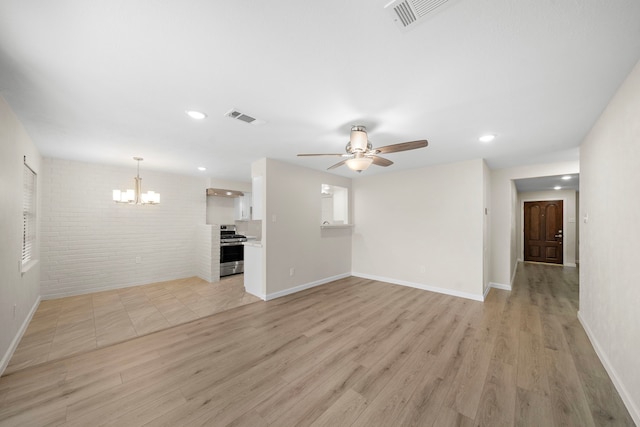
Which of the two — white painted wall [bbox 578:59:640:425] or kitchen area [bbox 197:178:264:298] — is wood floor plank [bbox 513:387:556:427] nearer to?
white painted wall [bbox 578:59:640:425]

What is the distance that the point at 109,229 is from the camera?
469 cm

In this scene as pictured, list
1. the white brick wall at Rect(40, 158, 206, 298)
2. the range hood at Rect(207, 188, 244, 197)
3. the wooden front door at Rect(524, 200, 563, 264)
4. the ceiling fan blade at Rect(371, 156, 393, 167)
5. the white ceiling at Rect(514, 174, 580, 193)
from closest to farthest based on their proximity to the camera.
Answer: the ceiling fan blade at Rect(371, 156, 393, 167) < the white brick wall at Rect(40, 158, 206, 298) < the white ceiling at Rect(514, 174, 580, 193) < the range hood at Rect(207, 188, 244, 197) < the wooden front door at Rect(524, 200, 563, 264)

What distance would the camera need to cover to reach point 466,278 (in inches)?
163

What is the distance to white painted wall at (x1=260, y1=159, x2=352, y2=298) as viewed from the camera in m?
4.03

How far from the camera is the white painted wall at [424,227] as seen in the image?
4.09 m

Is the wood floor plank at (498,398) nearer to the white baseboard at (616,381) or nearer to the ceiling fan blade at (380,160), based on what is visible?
the white baseboard at (616,381)

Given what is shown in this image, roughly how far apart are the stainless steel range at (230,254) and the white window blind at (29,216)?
282 centimetres

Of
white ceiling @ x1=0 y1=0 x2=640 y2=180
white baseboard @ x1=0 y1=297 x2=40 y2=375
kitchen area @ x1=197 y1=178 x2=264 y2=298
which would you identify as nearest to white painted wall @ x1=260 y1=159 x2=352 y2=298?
kitchen area @ x1=197 y1=178 x2=264 y2=298

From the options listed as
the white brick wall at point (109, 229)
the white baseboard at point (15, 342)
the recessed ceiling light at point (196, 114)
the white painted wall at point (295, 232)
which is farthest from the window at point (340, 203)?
the white baseboard at point (15, 342)

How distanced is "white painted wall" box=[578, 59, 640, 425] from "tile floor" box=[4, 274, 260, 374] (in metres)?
4.12

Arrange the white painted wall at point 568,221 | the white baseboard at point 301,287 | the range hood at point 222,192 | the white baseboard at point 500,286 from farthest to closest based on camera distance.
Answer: the white painted wall at point 568,221
the range hood at point 222,192
the white baseboard at point 500,286
the white baseboard at point 301,287

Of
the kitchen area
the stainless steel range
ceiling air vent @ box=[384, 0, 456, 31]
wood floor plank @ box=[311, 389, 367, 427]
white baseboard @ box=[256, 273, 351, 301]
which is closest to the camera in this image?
ceiling air vent @ box=[384, 0, 456, 31]

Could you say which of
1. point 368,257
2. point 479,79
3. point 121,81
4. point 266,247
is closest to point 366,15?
point 479,79

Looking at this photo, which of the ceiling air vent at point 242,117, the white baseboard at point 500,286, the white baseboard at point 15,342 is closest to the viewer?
the white baseboard at point 15,342
